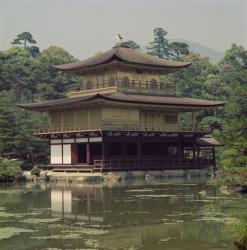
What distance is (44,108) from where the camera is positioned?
60781 millimetres

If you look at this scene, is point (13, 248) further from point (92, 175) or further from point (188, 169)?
point (188, 169)

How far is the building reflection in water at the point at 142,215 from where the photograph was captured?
60.1 ft

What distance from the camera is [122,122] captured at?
56.8 meters

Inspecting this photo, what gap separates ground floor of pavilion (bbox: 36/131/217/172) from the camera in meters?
53.7

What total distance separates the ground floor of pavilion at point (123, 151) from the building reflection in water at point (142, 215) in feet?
54.6

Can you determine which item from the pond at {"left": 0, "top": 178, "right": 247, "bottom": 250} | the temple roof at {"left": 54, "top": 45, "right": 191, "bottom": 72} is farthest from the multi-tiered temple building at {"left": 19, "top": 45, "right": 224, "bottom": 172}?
the pond at {"left": 0, "top": 178, "right": 247, "bottom": 250}

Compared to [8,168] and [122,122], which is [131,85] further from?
[8,168]

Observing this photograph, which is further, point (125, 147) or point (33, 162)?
point (33, 162)

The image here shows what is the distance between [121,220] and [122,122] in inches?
1354

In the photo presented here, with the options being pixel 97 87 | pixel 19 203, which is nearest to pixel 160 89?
pixel 97 87

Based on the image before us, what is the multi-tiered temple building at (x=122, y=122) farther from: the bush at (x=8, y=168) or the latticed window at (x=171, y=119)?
the bush at (x=8, y=168)

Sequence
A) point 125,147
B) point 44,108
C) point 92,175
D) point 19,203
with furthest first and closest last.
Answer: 1. point 44,108
2. point 125,147
3. point 92,175
4. point 19,203

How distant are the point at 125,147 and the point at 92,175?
687cm

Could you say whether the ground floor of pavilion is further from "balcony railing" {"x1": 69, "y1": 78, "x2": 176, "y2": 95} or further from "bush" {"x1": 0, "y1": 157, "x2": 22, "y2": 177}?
"bush" {"x1": 0, "y1": 157, "x2": 22, "y2": 177}
